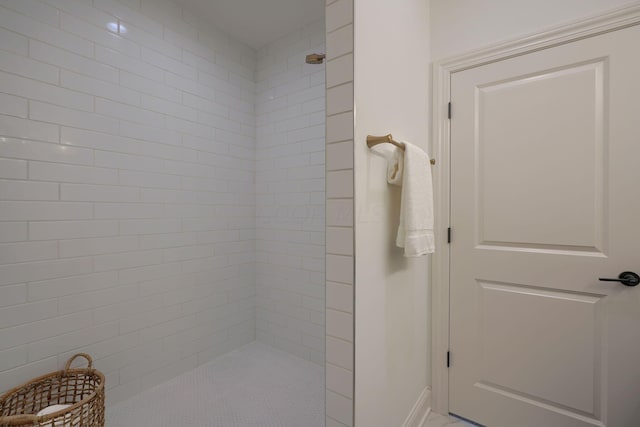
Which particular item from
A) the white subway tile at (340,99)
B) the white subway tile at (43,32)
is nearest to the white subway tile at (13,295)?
the white subway tile at (43,32)

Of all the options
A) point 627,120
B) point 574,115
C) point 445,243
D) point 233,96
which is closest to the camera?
point 627,120

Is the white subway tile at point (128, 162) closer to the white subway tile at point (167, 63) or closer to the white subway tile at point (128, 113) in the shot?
the white subway tile at point (128, 113)

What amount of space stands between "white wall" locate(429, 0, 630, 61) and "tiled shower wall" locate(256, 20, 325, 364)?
2.84 feet

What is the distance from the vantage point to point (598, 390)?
4.25 ft

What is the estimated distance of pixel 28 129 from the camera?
141 centimetres

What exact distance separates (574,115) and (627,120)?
181 mm

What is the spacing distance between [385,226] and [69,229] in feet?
5.55

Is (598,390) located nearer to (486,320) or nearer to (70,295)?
(486,320)

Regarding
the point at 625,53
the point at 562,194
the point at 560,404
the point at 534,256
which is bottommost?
the point at 560,404

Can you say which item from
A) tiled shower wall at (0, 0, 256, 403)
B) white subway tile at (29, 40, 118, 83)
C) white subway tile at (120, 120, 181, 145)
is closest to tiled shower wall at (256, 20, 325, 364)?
tiled shower wall at (0, 0, 256, 403)

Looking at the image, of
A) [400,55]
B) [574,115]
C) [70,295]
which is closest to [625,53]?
[574,115]

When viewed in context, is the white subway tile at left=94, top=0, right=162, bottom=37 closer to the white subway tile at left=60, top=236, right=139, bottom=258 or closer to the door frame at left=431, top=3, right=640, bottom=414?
the white subway tile at left=60, top=236, right=139, bottom=258

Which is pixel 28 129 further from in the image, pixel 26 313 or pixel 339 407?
pixel 339 407

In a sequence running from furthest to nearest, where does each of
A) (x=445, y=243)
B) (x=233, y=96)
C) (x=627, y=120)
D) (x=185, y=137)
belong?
(x=233, y=96)
(x=185, y=137)
(x=445, y=243)
(x=627, y=120)
